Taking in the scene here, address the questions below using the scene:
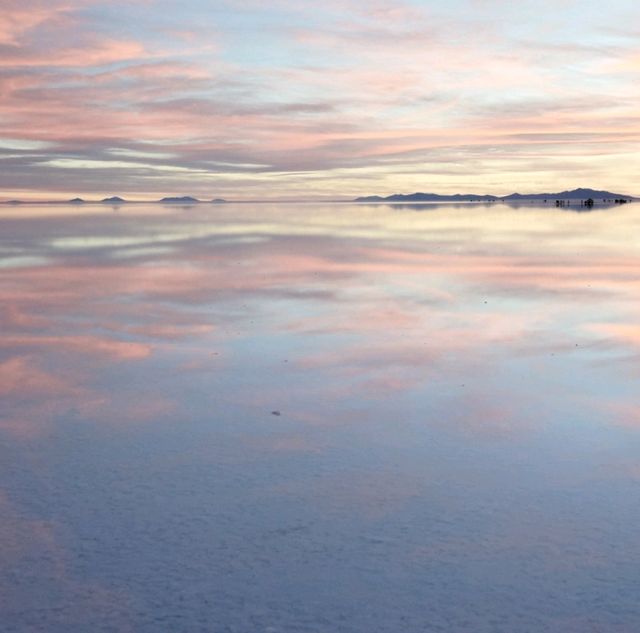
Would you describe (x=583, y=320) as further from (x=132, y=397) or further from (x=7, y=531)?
(x=7, y=531)

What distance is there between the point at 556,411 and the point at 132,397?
13.8ft

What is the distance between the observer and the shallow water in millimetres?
4234

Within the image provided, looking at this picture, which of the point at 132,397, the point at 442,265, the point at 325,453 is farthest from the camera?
the point at 442,265

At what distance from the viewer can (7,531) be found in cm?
498

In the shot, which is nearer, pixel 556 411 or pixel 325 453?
pixel 325 453

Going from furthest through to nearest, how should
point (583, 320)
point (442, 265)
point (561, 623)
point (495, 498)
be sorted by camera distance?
point (442, 265) < point (583, 320) < point (495, 498) < point (561, 623)

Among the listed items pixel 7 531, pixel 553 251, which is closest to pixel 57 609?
pixel 7 531

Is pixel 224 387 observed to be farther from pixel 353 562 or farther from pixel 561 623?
pixel 561 623

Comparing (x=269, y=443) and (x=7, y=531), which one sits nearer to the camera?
(x=7, y=531)

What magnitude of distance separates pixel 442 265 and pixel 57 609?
59.0ft

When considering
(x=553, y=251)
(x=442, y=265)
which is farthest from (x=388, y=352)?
(x=553, y=251)

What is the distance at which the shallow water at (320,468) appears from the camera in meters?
4.23

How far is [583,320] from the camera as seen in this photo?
12.3 meters

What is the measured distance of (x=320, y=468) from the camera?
241 inches
